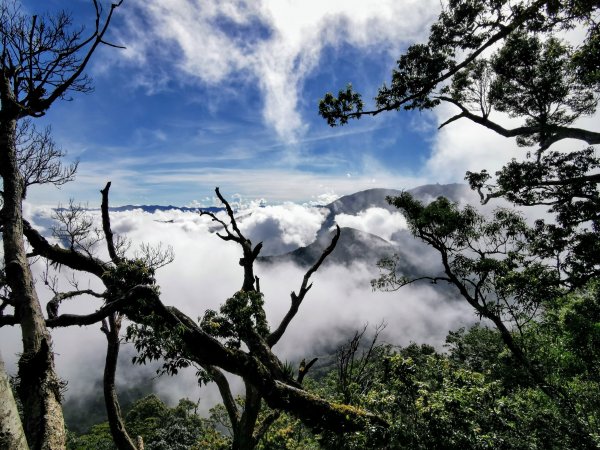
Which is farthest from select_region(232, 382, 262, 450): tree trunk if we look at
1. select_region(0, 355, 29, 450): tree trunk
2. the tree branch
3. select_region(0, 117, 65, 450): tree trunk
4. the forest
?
the tree branch

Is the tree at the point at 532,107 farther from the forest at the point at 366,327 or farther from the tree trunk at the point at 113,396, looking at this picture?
the tree trunk at the point at 113,396

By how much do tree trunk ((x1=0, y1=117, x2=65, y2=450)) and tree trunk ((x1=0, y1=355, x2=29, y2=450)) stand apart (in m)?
1.95

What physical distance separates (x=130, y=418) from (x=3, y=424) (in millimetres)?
64900

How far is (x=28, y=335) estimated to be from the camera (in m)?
4.51

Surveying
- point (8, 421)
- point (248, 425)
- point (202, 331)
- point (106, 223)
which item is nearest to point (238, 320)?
point (202, 331)

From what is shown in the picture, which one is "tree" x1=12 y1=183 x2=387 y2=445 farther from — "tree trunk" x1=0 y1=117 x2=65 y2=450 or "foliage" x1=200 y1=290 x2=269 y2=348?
"tree trunk" x1=0 y1=117 x2=65 y2=450

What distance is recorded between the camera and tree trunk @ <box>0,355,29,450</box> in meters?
2.35

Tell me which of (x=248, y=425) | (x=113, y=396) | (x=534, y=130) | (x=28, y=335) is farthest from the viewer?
(x=534, y=130)

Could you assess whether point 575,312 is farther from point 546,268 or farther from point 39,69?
point 39,69

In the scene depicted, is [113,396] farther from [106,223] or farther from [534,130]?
[534,130]

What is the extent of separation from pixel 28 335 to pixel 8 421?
2.61 meters

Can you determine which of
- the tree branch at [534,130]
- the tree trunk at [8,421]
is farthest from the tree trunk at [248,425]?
the tree branch at [534,130]

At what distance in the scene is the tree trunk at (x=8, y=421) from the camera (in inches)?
92.6

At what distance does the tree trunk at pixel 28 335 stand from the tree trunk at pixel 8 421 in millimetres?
1947
